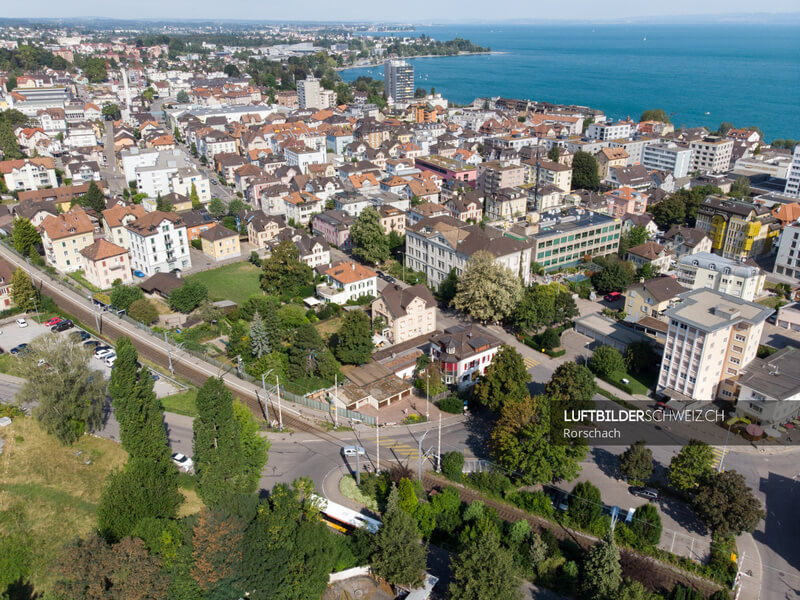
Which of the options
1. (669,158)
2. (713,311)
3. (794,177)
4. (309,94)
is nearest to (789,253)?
(794,177)

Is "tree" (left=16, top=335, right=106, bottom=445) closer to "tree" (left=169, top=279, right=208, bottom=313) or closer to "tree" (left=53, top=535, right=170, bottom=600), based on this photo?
"tree" (left=53, top=535, right=170, bottom=600)

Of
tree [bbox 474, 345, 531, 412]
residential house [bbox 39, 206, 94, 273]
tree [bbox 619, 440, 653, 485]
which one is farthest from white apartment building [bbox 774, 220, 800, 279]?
residential house [bbox 39, 206, 94, 273]

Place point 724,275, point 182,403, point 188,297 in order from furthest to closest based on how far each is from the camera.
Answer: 1. point 724,275
2. point 188,297
3. point 182,403

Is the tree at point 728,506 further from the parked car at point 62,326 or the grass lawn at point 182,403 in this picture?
the parked car at point 62,326

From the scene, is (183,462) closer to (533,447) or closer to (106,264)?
(533,447)

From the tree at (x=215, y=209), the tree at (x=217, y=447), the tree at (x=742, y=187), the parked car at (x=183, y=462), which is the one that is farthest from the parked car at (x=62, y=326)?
the tree at (x=742, y=187)

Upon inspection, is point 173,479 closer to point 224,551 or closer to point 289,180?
point 224,551
